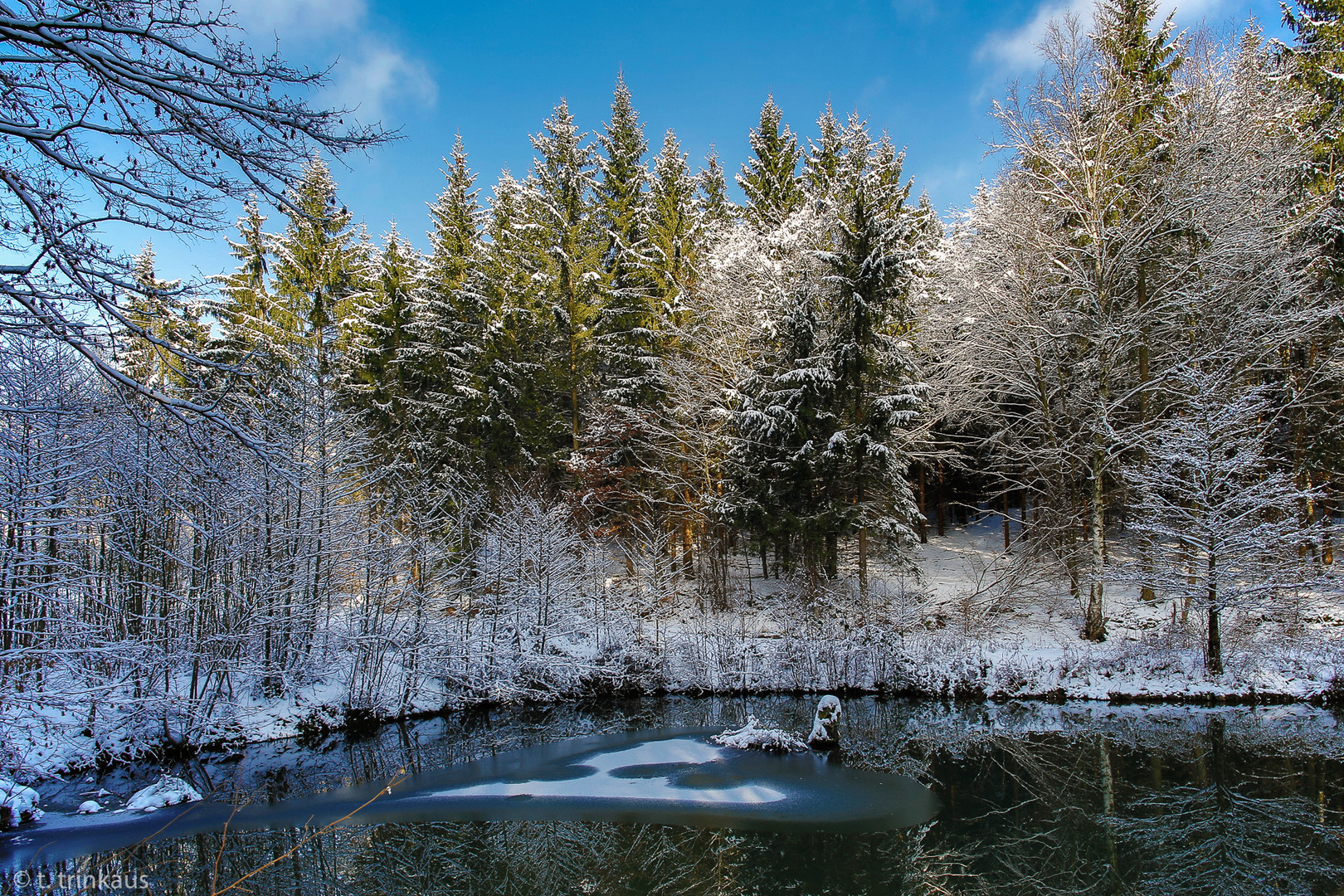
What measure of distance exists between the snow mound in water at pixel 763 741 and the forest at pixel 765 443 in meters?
3.49

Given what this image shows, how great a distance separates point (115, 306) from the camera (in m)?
4.22

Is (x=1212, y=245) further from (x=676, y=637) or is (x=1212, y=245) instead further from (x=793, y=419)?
(x=676, y=637)

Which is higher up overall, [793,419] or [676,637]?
[793,419]

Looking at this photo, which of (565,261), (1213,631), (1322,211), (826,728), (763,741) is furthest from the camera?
(565,261)

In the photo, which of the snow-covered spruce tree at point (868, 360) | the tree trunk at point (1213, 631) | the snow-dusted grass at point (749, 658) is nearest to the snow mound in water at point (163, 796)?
the snow-dusted grass at point (749, 658)

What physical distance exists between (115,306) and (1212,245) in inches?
793

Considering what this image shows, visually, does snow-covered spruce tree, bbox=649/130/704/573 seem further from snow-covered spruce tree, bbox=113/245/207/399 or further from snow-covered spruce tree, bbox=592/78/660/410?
snow-covered spruce tree, bbox=113/245/207/399

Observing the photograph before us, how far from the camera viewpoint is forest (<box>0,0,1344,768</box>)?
12914 millimetres

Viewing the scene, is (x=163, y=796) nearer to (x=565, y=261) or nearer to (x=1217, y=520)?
(x=565, y=261)

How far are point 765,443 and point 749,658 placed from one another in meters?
5.67

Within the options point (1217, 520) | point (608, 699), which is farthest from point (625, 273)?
point (1217, 520)

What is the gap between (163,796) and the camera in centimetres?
962

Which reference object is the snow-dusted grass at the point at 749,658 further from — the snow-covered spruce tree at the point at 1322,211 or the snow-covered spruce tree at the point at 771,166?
the snow-covered spruce tree at the point at 771,166

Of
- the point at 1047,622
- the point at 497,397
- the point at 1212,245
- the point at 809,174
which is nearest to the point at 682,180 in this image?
the point at 809,174
